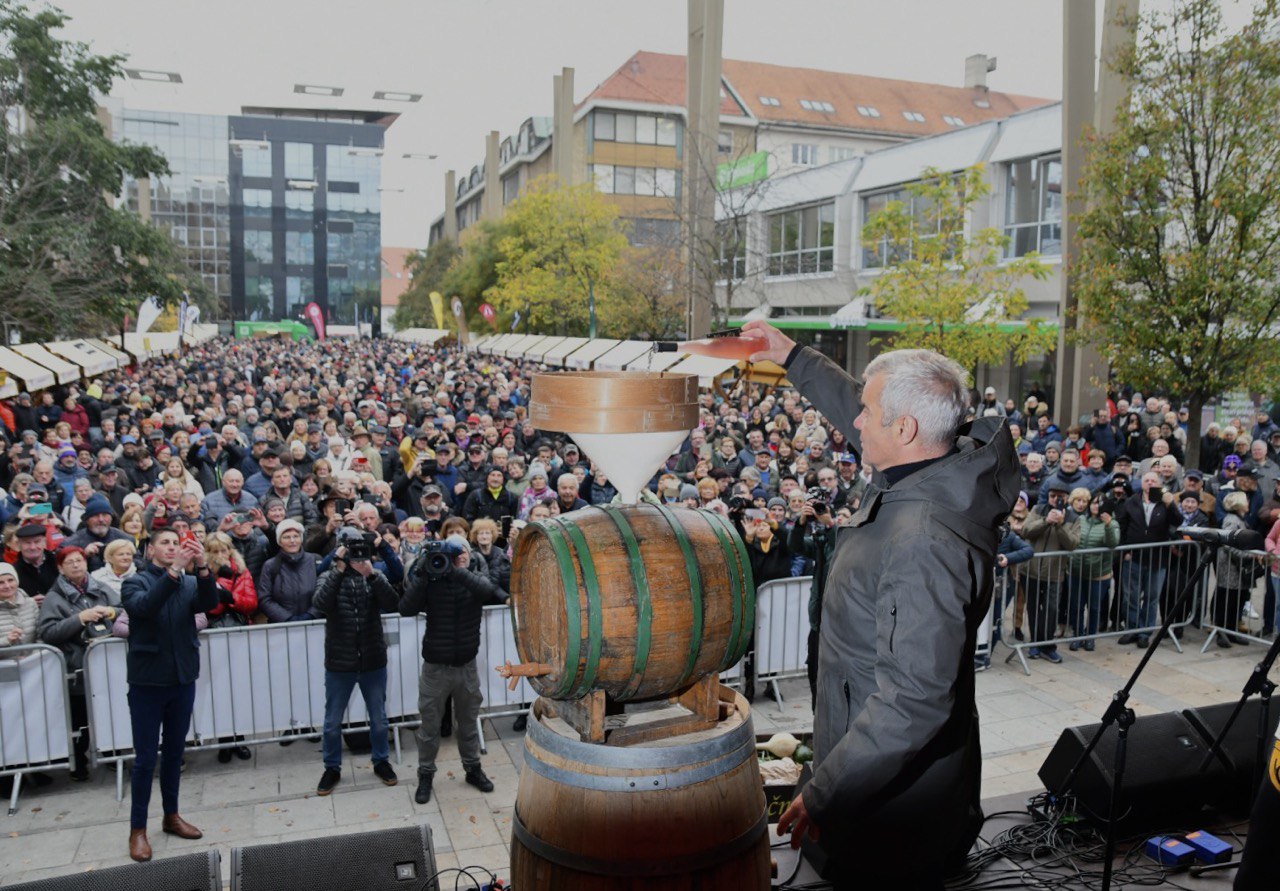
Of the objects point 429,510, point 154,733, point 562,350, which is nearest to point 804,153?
point 562,350

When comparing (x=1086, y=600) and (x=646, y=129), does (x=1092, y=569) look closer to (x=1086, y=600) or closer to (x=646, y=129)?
(x=1086, y=600)

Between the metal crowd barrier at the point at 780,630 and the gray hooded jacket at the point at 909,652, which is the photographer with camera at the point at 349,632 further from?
the gray hooded jacket at the point at 909,652

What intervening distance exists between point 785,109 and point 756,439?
5142cm

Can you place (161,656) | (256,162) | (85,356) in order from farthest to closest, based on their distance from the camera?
(256,162), (85,356), (161,656)

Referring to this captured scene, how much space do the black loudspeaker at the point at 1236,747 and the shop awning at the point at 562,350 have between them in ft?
77.7

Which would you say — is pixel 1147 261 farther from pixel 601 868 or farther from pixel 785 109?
pixel 785 109

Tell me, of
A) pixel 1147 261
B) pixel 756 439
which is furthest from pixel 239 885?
pixel 1147 261

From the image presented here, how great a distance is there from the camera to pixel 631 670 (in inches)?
123

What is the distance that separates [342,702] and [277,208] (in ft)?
378

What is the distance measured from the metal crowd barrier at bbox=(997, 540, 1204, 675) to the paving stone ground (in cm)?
81

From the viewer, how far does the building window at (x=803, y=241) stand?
37.4 metres

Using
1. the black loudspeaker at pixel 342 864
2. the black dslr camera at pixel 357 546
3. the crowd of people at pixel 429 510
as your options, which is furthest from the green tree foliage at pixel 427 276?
the black loudspeaker at pixel 342 864

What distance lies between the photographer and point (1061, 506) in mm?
10297

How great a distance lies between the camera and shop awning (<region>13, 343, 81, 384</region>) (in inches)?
699
